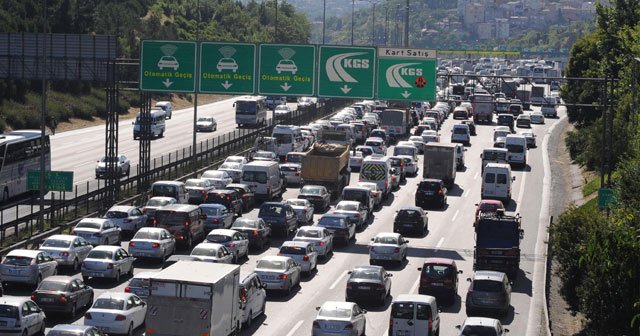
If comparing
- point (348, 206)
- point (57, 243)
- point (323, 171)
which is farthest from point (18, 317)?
point (323, 171)

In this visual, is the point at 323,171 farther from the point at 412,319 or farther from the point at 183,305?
the point at 183,305

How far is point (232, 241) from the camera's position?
152 ft

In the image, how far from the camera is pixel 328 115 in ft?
368

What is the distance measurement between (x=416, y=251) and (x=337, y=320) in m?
17.3

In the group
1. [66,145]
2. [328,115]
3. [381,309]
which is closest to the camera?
[381,309]

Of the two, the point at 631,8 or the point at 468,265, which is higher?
the point at 631,8

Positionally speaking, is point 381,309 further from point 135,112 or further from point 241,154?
point 135,112

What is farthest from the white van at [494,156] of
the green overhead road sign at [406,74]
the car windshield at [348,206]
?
the car windshield at [348,206]

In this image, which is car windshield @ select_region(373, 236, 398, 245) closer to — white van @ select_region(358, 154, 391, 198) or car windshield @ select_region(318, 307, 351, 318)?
car windshield @ select_region(318, 307, 351, 318)

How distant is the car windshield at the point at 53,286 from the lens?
36312 millimetres

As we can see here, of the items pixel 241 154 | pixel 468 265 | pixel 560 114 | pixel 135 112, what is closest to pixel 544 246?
pixel 468 265

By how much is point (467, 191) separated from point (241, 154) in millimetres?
16189

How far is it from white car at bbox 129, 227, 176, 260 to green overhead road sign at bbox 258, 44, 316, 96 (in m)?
13.0

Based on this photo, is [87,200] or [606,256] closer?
[606,256]
